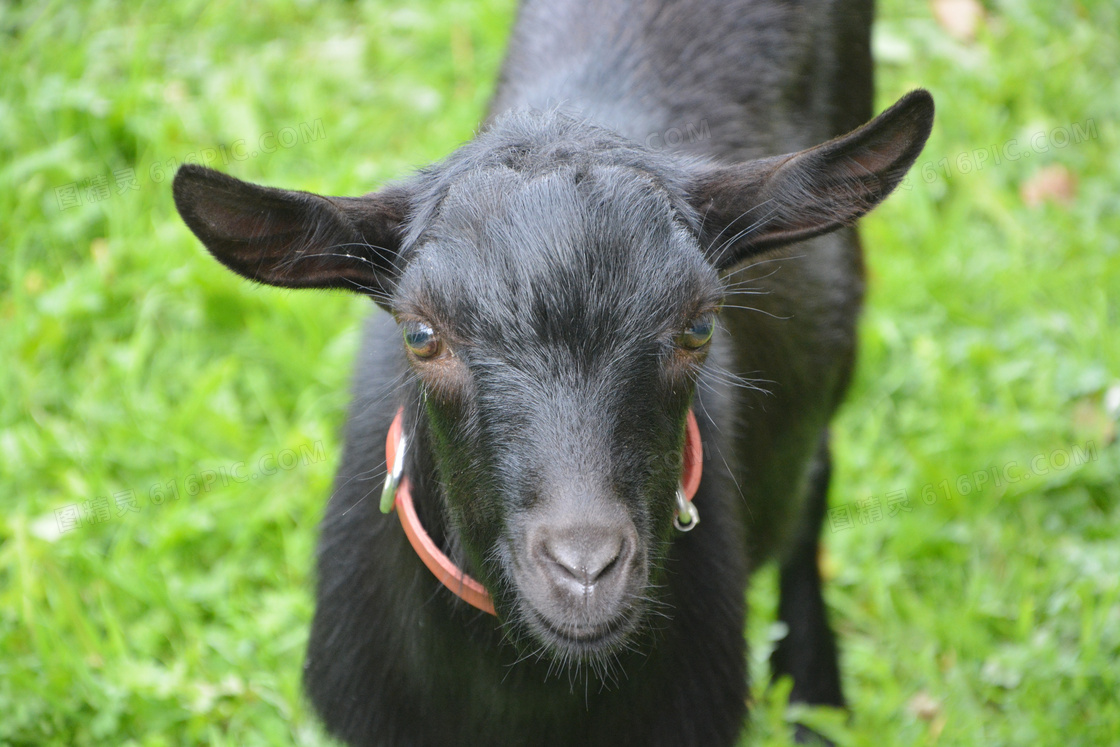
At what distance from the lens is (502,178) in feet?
9.12

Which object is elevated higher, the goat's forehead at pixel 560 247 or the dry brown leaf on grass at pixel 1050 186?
the goat's forehead at pixel 560 247

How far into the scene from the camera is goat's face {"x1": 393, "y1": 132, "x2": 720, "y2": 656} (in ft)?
8.01

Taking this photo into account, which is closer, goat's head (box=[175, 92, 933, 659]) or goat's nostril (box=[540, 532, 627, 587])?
goat's nostril (box=[540, 532, 627, 587])

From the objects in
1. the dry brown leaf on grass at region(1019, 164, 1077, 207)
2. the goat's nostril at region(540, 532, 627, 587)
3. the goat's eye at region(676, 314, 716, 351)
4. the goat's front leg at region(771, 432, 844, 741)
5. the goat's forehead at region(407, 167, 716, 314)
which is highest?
the goat's forehead at region(407, 167, 716, 314)

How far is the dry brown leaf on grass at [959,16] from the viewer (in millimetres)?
7254

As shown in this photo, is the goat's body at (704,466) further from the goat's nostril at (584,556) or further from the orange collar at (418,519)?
the goat's nostril at (584,556)

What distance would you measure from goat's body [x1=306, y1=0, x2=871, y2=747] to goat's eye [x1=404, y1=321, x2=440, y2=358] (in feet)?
1.26

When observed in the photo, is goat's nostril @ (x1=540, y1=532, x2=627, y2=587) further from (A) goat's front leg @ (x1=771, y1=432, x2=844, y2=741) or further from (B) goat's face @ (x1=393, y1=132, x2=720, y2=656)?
(A) goat's front leg @ (x1=771, y1=432, x2=844, y2=741)

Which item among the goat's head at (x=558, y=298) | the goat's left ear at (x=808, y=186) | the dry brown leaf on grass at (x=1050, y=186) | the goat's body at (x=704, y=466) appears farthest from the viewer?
the dry brown leaf on grass at (x=1050, y=186)

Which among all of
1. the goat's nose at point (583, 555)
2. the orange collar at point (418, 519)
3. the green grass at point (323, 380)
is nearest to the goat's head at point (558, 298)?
the goat's nose at point (583, 555)

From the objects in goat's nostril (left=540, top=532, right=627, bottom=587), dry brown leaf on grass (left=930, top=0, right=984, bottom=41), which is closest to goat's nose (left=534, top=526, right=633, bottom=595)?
goat's nostril (left=540, top=532, right=627, bottom=587)

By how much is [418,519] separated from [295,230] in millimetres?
896

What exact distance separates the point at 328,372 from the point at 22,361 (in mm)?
1516

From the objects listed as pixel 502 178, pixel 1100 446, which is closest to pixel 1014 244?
pixel 1100 446
